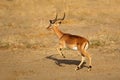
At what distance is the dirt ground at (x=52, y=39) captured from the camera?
11.9 m

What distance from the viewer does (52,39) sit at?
677 inches

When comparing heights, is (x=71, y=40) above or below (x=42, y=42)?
above

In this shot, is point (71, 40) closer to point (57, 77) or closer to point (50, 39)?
point (57, 77)

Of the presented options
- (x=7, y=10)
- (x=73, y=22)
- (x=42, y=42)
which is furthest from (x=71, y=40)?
(x=7, y=10)

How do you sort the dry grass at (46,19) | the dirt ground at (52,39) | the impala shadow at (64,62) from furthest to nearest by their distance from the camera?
the dry grass at (46,19), the impala shadow at (64,62), the dirt ground at (52,39)

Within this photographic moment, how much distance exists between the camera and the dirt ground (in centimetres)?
1189

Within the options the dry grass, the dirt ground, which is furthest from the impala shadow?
the dry grass

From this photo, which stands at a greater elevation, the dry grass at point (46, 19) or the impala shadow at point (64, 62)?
the impala shadow at point (64, 62)

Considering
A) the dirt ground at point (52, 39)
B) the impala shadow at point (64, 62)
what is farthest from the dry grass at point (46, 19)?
the impala shadow at point (64, 62)

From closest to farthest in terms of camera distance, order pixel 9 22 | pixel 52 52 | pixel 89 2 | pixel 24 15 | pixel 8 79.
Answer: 1. pixel 8 79
2. pixel 52 52
3. pixel 9 22
4. pixel 24 15
5. pixel 89 2

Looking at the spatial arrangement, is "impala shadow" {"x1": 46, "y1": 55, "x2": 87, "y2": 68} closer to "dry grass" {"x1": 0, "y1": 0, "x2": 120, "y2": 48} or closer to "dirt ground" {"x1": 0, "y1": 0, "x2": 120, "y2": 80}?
"dirt ground" {"x1": 0, "y1": 0, "x2": 120, "y2": 80}

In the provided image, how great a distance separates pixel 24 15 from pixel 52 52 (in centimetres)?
964

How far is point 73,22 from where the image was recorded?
2191cm

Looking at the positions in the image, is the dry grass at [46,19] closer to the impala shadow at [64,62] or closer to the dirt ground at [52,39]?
the dirt ground at [52,39]
